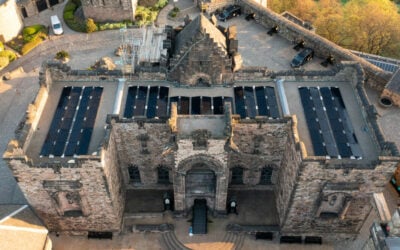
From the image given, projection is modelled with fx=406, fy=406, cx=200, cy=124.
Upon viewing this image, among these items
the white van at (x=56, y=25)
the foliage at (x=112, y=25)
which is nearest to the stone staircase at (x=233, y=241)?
the foliage at (x=112, y=25)

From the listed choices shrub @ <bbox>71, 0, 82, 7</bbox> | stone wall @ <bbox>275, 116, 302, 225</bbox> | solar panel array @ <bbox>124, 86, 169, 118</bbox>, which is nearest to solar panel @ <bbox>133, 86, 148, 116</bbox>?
solar panel array @ <bbox>124, 86, 169, 118</bbox>

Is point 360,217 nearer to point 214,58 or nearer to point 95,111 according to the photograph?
point 214,58

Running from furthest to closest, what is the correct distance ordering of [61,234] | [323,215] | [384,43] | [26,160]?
[384,43] < [61,234] < [323,215] < [26,160]

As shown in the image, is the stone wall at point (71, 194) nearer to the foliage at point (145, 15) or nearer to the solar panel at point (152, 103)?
the solar panel at point (152, 103)

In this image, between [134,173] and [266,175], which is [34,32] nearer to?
[134,173]

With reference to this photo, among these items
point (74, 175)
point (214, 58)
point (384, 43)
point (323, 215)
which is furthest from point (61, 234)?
point (384, 43)

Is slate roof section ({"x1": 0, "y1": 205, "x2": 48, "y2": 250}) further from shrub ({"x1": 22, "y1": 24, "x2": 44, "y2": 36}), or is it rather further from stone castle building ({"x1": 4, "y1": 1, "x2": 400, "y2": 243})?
shrub ({"x1": 22, "y1": 24, "x2": 44, "y2": 36})
